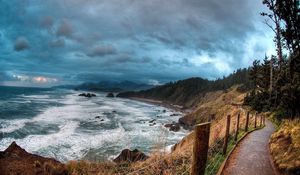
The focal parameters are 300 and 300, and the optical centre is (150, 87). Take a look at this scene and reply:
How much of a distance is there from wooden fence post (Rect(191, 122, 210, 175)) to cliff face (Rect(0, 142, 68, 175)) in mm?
6253

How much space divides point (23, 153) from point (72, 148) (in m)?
22.3

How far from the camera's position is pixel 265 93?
42.0 meters

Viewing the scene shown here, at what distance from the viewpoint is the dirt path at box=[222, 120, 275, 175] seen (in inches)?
372

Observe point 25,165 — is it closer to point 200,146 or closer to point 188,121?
point 200,146

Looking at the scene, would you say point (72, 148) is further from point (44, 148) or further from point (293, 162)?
point (293, 162)

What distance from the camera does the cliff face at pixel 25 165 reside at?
9.48m

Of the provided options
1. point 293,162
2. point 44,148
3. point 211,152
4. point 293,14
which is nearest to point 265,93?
point 293,14

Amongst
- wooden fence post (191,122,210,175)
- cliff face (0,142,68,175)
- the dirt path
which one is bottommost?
cliff face (0,142,68,175)

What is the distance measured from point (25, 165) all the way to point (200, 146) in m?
7.44

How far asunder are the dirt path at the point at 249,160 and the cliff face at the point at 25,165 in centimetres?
543

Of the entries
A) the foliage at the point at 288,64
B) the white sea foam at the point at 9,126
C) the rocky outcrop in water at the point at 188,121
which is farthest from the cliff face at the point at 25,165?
the rocky outcrop in water at the point at 188,121

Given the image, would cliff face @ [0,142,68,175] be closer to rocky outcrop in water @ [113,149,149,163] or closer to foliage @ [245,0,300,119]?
rocky outcrop in water @ [113,149,149,163]

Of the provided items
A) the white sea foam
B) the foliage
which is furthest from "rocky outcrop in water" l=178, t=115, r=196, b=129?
the white sea foam

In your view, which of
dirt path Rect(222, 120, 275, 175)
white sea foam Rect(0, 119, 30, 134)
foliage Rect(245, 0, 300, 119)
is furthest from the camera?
white sea foam Rect(0, 119, 30, 134)
